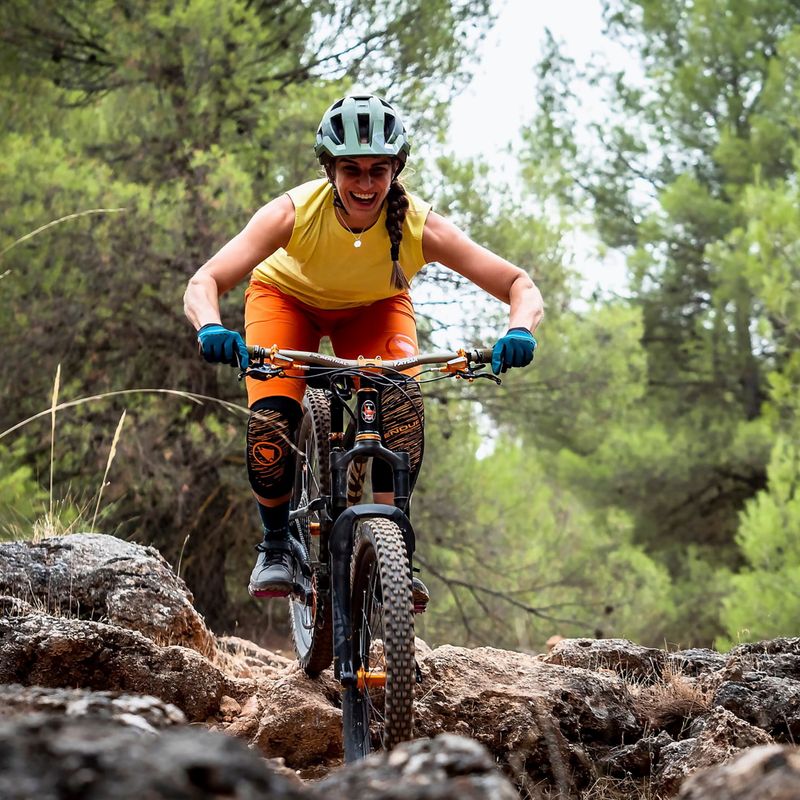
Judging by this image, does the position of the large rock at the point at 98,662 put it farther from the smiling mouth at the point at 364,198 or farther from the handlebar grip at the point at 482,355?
the smiling mouth at the point at 364,198

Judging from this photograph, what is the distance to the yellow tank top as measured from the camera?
4.30 meters

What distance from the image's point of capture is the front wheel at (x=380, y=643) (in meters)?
3.37

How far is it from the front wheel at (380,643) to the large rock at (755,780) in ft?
5.71

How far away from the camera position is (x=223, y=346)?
373cm

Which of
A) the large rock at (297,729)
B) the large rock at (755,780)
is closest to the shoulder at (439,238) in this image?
the large rock at (297,729)

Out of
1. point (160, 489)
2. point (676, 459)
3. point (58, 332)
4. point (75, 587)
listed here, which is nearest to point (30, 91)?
point (58, 332)

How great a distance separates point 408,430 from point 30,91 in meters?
8.78

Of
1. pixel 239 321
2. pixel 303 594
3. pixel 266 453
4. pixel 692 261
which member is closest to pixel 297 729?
pixel 303 594

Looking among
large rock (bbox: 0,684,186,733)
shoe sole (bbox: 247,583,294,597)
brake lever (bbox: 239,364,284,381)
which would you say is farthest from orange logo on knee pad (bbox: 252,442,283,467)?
large rock (bbox: 0,684,186,733)

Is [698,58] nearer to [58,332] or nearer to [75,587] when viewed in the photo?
[58,332]

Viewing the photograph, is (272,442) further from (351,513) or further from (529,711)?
(529,711)

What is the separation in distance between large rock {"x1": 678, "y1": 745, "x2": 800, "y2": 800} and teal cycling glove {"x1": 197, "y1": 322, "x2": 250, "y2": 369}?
7.68 feet

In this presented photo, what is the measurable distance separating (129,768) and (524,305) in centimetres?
317

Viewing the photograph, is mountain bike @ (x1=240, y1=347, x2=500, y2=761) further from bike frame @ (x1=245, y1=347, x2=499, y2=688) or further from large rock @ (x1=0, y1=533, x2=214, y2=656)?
large rock @ (x1=0, y1=533, x2=214, y2=656)
